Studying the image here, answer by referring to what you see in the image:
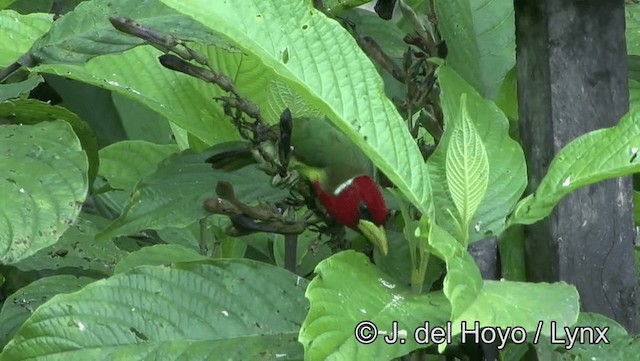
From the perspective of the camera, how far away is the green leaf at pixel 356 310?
677mm

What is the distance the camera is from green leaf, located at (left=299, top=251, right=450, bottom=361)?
677 millimetres

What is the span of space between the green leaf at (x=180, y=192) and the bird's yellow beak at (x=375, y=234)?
0.14 metres

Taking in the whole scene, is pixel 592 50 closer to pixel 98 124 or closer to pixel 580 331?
pixel 580 331

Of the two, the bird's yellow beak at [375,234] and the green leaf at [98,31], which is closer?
the bird's yellow beak at [375,234]

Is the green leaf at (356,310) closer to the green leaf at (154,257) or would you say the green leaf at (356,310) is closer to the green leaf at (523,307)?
the green leaf at (523,307)

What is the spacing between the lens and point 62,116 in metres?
1.06

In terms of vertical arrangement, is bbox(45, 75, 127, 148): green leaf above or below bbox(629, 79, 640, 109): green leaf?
below

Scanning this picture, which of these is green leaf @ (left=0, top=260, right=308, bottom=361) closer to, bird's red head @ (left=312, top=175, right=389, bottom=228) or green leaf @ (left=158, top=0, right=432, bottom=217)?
bird's red head @ (left=312, top=175, right=389, bottom=228)

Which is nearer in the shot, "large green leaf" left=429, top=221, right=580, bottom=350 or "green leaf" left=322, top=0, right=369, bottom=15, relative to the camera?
"large green leaf" left=429, top=221, right=580, bottom=350

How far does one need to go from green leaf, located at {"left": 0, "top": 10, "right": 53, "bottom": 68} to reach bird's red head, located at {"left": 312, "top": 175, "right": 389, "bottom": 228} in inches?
16.7

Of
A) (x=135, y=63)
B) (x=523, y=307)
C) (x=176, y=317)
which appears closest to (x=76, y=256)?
(x=135, y=63)

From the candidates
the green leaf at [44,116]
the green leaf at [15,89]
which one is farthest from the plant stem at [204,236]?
the green leaf at [15,89]

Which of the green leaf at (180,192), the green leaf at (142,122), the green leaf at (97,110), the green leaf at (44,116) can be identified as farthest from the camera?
the green leaf at (97,110)

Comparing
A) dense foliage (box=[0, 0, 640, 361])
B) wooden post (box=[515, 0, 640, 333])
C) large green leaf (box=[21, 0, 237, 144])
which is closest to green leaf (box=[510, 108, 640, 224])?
dense foliage (box=[0, 0, 640, 361])
